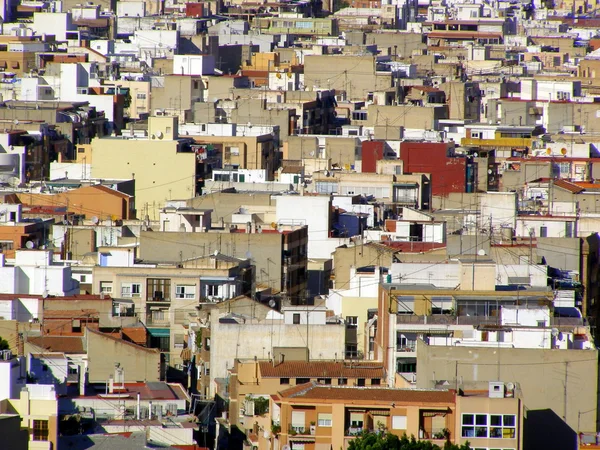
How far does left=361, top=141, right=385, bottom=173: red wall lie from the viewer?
238 ft

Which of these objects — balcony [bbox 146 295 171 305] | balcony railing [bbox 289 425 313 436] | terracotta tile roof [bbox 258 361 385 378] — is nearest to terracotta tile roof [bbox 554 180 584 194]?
balcony [bbox 146 295 171 305]

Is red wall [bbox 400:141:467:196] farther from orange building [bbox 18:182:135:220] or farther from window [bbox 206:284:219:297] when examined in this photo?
window [bbox 206:284:219:297]

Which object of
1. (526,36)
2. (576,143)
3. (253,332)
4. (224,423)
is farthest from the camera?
(526,36)

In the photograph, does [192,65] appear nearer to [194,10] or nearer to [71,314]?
[194,10]

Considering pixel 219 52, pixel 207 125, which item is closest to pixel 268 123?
pixel 207 125

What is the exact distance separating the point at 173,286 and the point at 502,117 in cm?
4490

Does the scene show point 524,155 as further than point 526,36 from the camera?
No

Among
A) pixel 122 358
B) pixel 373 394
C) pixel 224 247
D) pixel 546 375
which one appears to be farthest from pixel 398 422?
pixel 224 247

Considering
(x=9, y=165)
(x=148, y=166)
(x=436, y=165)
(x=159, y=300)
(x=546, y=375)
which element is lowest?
(x=436, y=165)

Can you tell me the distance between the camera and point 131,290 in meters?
47.2

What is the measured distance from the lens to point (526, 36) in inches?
5463

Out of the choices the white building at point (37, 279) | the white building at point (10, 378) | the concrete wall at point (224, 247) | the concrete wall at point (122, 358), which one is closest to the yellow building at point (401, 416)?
the white building at point (10, 378)

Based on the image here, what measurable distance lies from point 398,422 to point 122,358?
28.1 feet

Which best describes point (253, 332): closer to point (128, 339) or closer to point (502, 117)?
point (128, 339)
